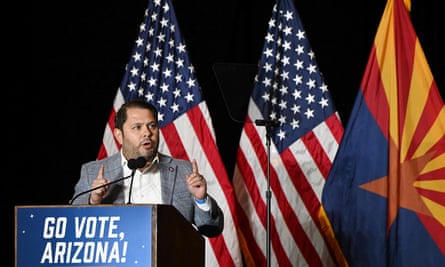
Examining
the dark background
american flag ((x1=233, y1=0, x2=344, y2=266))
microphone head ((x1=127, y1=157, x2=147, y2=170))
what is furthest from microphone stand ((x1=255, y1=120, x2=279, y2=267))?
microphone head ((x1=127, y1=157, x2=147, y2=170))

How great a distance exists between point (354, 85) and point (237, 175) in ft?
3.82

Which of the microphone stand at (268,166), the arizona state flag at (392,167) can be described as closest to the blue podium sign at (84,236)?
the microphone stand at (268,166)

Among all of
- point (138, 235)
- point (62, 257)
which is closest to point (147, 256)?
point (138, 235)

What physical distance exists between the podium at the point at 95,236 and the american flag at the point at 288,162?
7.44ft

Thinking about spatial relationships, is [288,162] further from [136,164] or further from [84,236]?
[84,236]

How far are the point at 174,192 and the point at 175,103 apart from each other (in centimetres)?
148

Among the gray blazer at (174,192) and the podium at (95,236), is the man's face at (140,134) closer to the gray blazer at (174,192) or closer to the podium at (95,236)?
the gray blazer at (174,192)

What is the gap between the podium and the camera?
2404mm

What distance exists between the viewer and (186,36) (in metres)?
5.40

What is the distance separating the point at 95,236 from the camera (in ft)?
Result: 8.05

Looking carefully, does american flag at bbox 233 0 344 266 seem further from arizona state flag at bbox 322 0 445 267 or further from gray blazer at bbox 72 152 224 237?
gray blazer at bbox 72 152 224 237

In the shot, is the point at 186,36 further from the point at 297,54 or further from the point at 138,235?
the point at 138,235

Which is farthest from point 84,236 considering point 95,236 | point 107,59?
point 107,59

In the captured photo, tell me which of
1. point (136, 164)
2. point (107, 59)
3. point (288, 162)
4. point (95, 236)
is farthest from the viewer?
point (107, 59)
